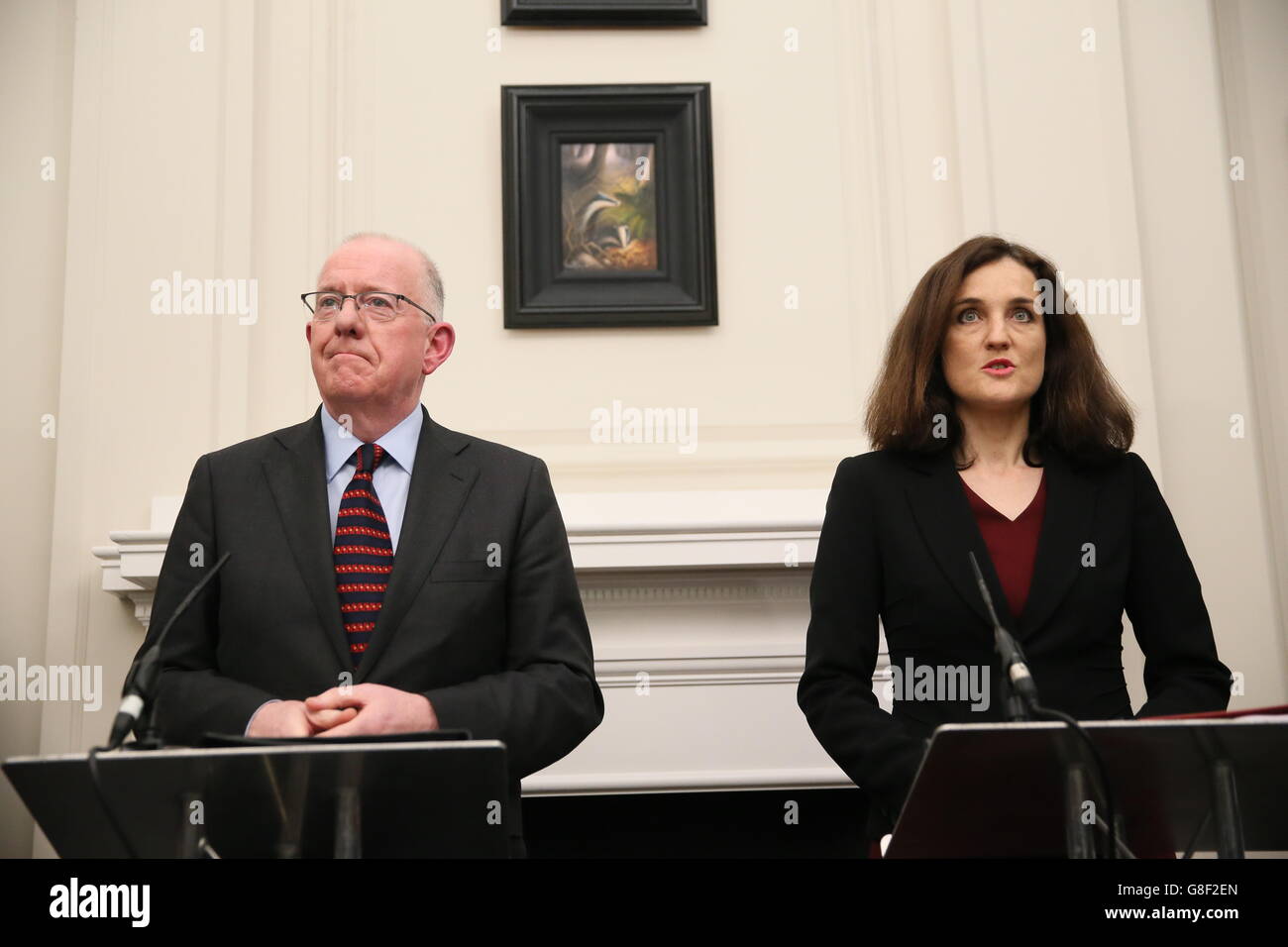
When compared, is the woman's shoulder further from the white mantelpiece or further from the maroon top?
the white mantelpiece

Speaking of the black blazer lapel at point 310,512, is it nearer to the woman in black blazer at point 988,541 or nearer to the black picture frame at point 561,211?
the woman in black blazer at point 988,541

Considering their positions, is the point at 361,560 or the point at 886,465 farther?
the point at 886,465

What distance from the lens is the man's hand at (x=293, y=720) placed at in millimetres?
1881

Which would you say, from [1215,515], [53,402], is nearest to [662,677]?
[1215,515]

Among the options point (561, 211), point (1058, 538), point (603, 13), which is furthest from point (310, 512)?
point (603, 13)

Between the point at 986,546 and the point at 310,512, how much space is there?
1.17m

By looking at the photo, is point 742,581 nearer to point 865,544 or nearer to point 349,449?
point 865,544

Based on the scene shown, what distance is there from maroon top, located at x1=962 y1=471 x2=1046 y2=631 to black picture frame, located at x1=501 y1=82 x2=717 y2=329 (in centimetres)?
126

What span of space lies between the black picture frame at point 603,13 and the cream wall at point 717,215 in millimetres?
41

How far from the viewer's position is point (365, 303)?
2389 mm

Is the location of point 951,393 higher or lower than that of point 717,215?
lower

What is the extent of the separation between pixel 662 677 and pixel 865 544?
0.98 m

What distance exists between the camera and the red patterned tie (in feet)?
7.21

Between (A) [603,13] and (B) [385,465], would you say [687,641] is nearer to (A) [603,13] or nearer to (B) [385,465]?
(B) [385,465]
